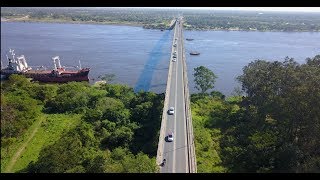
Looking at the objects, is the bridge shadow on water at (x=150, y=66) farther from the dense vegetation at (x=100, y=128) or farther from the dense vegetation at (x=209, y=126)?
the dense vegetation at (x=209, y=126)

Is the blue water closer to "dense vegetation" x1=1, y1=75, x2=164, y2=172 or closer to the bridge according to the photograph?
"dense vegetation" x1=1, y1=75, x2=164, y2=172

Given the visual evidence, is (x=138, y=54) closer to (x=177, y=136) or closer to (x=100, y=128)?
(x=100, y=128)

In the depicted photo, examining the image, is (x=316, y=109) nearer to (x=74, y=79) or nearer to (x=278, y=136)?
(x=278, y=136)

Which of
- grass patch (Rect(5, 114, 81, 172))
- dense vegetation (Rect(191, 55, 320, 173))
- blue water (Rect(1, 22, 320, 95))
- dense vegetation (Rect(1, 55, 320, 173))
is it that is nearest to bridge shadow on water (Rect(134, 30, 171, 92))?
blue water (Rect(1, 22, 320, 95))

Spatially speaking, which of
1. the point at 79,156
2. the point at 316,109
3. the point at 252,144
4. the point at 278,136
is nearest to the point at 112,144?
the point at 79,156
